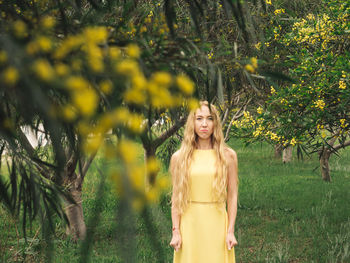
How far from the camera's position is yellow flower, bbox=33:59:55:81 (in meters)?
0.88

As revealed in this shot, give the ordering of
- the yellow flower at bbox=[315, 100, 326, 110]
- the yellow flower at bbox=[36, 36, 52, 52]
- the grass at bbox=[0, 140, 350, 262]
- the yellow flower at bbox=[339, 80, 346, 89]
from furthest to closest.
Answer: the grass at bbox=[0, 140, 350, 262] → the yellow flower at bbox=[315, 100, 326, 110] → the yellow flower at bbox=[339, 80, 346, 89] → the yellow flower at bbox=[36, 36, 52, 52]

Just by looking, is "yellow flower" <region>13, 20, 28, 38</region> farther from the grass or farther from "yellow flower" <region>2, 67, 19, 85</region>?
the grass

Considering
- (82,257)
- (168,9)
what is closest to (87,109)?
(82,257)

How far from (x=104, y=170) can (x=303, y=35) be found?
12.0 feet

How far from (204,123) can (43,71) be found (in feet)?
7.39

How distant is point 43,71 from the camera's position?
34.7 inches

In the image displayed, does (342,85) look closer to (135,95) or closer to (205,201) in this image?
(205,201)

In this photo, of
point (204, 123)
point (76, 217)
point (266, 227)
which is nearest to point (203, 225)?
point (204, 123)

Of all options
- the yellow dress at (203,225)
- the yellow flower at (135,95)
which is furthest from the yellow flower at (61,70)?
the yellow dress at (203,225)

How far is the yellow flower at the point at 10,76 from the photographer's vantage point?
938mm

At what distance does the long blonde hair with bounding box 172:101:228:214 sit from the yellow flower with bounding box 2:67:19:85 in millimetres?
2073

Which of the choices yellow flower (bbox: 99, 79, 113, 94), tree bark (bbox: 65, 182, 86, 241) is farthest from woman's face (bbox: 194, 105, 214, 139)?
tree bark (bbox: 65, 182, 86, 241)

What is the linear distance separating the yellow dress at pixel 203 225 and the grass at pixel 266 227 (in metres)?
0.24

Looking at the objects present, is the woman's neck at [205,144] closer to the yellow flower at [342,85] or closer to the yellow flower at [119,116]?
the yellow flower at [342,85]
